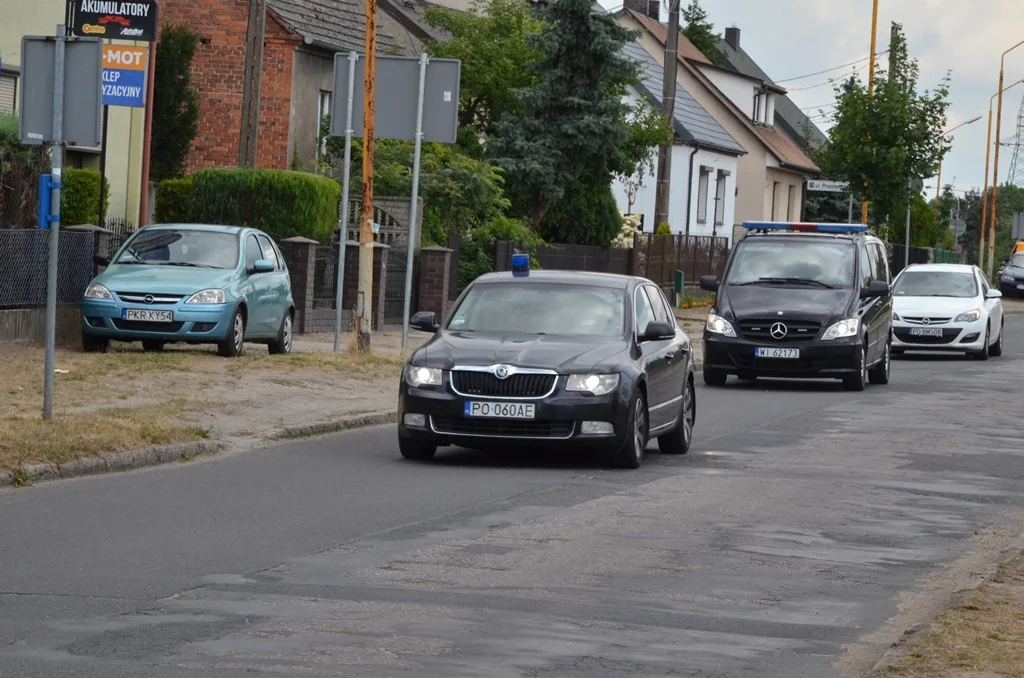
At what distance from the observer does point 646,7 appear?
78.3 metres

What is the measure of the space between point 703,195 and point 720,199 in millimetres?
2152

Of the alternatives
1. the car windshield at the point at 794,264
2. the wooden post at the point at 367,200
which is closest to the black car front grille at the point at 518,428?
the wooden post at the point at 367,200

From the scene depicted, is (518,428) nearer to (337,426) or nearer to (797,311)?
(337,426)

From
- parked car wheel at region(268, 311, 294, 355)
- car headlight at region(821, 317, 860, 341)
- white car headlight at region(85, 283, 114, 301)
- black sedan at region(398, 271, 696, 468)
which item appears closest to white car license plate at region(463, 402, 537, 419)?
black sedan at region(398, 271, 696, 468)

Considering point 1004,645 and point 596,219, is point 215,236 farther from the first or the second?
point 596,219

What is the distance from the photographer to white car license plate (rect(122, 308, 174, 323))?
2120cm

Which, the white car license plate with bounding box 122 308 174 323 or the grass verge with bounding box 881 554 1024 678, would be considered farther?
the white car license plate with bounding box 122 308 174 323

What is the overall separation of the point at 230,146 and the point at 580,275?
26619 millimetres

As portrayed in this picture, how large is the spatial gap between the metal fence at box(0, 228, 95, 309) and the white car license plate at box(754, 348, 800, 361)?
8.31m

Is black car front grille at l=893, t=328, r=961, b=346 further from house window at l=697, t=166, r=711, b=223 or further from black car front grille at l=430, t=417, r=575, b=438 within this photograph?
house window at l=697, t=166, r=711, b=223

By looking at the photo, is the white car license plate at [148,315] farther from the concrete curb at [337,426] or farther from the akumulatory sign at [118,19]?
the akumulatory sign at [118,19]

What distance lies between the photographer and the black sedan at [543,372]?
13.7 meters

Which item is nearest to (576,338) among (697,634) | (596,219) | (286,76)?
(697,634)

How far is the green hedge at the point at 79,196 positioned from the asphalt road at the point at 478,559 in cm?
1108
